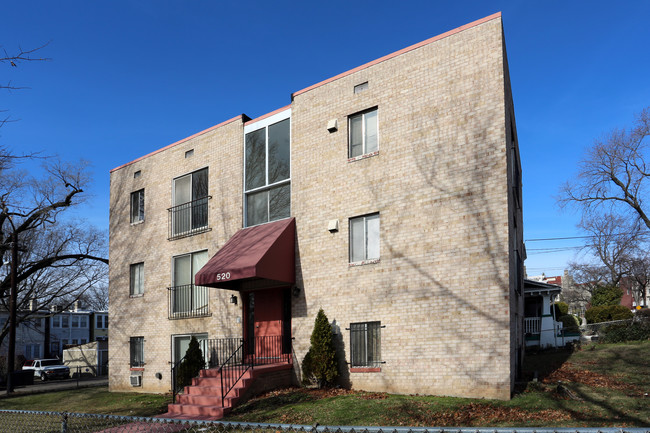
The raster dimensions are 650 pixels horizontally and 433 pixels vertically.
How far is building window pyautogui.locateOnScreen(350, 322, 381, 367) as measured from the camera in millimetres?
13047

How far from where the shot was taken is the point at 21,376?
29.4 meters

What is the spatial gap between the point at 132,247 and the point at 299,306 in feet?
29.7

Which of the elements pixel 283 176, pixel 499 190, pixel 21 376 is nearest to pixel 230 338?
pixel 283 176

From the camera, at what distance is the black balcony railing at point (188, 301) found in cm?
1748

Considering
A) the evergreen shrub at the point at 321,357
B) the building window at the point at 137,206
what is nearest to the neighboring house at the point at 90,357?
the building window at the point at 137,206

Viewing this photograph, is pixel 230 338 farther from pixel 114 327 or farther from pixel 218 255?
pixel 114 327

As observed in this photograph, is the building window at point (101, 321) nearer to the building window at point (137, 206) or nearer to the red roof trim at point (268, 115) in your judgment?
the building window at point (137, 206)

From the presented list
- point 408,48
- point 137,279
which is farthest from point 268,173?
point 137,279

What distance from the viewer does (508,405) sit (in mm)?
10219

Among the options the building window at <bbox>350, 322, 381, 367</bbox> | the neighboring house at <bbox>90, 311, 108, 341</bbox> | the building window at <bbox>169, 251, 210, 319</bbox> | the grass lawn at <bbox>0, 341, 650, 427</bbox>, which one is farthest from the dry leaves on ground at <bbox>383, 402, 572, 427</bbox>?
the neighboring house at <bbox>90, 311, 108, 341</bbox>

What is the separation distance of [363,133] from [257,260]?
438cm

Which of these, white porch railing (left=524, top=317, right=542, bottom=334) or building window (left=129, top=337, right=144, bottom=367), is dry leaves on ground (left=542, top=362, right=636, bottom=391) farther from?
building window (left=129, top=337, right=144, bottom=367)

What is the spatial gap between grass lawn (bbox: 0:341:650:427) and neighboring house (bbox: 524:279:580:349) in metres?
5.62

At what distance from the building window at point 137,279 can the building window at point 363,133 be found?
410 inches
